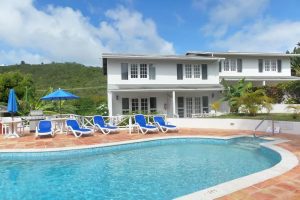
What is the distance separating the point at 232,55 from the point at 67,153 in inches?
829

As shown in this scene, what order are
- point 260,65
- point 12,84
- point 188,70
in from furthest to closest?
point 12,84
point 260,65
point 188,70

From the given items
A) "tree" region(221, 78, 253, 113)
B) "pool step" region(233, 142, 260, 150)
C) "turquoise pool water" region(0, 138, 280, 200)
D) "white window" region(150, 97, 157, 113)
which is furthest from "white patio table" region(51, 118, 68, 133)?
"tree" region(221, 78, 253, 113)

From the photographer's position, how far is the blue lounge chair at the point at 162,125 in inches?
667

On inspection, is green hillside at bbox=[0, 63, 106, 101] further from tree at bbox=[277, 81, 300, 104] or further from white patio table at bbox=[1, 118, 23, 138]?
white patio table at bbox=[1, 118, 23, 138]

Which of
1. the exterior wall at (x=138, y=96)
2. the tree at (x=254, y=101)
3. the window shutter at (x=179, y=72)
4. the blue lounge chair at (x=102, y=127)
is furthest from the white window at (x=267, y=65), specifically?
A: the blue lounge chair at (x=102, y=127)

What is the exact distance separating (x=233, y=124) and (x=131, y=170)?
10561 millimetres

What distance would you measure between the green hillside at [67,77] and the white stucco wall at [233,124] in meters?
35.3

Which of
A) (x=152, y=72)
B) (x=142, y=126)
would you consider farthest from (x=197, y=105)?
(x=142, y=126)

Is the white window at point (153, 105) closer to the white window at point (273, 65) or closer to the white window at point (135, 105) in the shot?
the white window at point (135, 105)

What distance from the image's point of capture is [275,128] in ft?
50.1

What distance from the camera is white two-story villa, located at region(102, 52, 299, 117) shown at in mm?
22344

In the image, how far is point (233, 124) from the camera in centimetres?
1803

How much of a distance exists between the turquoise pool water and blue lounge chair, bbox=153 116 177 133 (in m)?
2.79

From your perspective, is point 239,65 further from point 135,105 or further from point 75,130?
point 75,130
